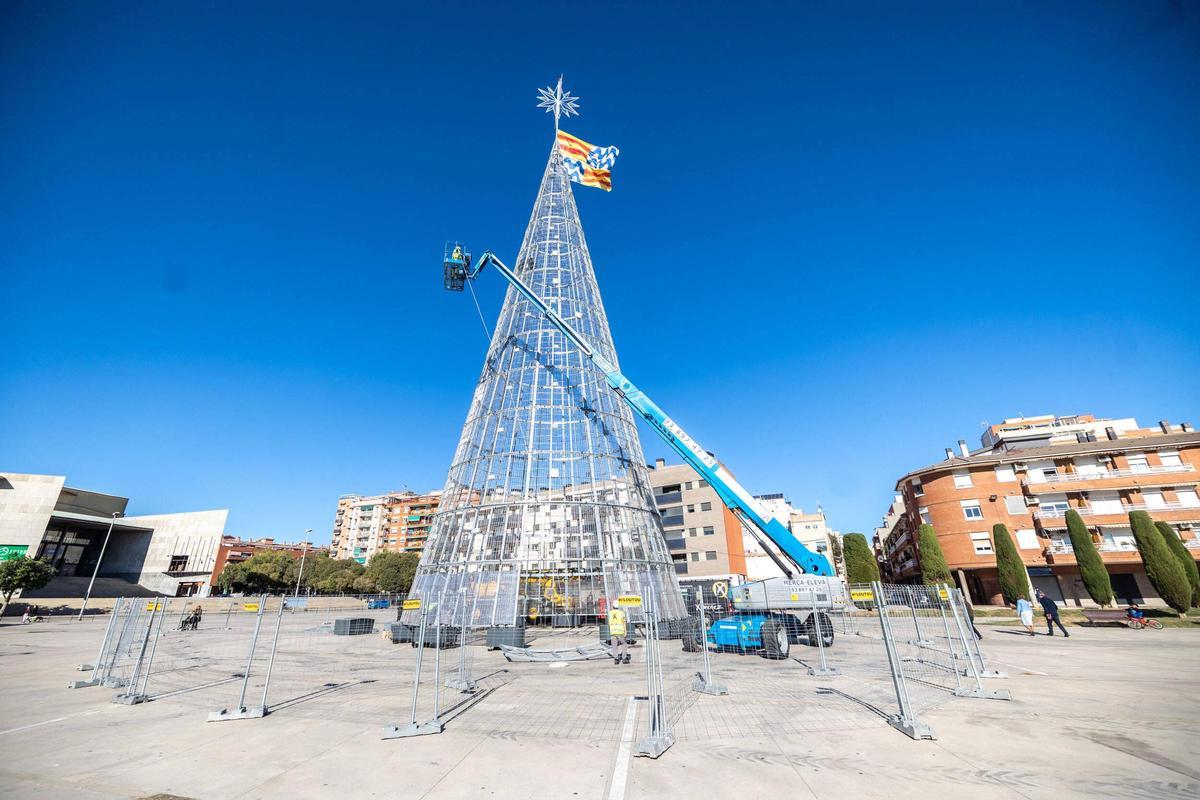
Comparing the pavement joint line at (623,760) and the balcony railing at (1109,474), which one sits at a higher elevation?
the balcony railing at (1109,474)

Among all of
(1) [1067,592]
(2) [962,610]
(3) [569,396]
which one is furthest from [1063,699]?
(1) [1067,592]

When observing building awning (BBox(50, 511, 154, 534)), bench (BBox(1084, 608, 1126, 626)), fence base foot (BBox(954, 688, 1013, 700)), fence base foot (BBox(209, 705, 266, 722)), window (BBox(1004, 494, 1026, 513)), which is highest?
building awning (BBox(50, 511, 154, 534))

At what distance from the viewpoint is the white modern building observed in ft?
200

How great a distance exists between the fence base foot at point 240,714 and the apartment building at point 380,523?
10606cm

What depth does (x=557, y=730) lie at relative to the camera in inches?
310

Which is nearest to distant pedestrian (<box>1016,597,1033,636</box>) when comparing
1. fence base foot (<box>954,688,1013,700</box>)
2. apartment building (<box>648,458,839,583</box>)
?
fence base foot (<box>954,688,1013,700</box>)

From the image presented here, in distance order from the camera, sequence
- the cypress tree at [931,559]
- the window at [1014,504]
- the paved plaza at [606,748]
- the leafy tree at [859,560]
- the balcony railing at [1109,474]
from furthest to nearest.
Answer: the leafy tree at [859,560], the window at [1014,504], the cypress tree at [931,559], the balcony railing at [1109,474], the paved plaza at [606,748]

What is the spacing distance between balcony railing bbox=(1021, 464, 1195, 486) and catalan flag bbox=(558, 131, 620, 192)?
132 ft

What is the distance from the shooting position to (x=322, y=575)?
248 ft

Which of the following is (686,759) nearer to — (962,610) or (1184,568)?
(962,610)

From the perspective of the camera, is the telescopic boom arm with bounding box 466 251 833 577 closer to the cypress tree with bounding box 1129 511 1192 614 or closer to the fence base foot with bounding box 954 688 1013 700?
the fence base foot with bounding box 954 688 1013 700

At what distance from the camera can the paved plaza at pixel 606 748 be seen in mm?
5602

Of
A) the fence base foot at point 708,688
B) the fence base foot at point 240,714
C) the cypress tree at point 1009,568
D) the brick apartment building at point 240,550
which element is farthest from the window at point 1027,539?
the brick apartment building at point 240,550

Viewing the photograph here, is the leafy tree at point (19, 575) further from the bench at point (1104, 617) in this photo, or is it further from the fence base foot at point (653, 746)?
the bench at point (1104, 617)
